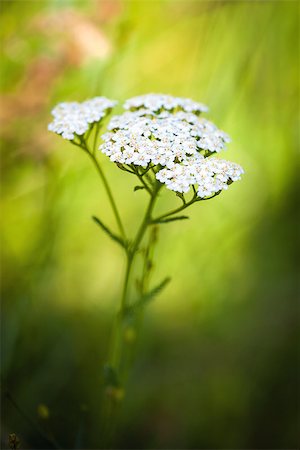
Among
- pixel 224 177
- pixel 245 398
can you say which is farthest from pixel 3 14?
pixel 245 398

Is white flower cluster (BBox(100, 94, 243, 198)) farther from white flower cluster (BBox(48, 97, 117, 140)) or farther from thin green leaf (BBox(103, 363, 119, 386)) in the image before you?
thin green leaf (BBox(103, 363, 119, 386))

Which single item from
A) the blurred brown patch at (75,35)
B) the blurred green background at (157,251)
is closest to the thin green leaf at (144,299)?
the blurred green background at (157,251)

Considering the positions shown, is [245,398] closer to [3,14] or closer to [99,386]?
[99,386]

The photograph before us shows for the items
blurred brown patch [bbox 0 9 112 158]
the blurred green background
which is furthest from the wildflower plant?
blurred brown patch [bbox 0 9 112 158]

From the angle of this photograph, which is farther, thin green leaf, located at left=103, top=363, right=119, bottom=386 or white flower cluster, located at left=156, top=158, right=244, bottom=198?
thin green leaf, located at left=103, top=363, right=119, bottom=386

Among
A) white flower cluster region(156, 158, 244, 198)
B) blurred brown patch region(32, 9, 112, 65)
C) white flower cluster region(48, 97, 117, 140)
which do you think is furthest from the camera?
blurred brown patch region(32, 9, 112, 65)

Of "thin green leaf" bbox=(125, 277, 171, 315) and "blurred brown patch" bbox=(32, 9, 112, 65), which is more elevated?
"blurred brown patch" bbox=(32, 9, 112, 65)

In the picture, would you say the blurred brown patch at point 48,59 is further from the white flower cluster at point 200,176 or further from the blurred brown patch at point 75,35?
the white flower cluster at point 200,176
